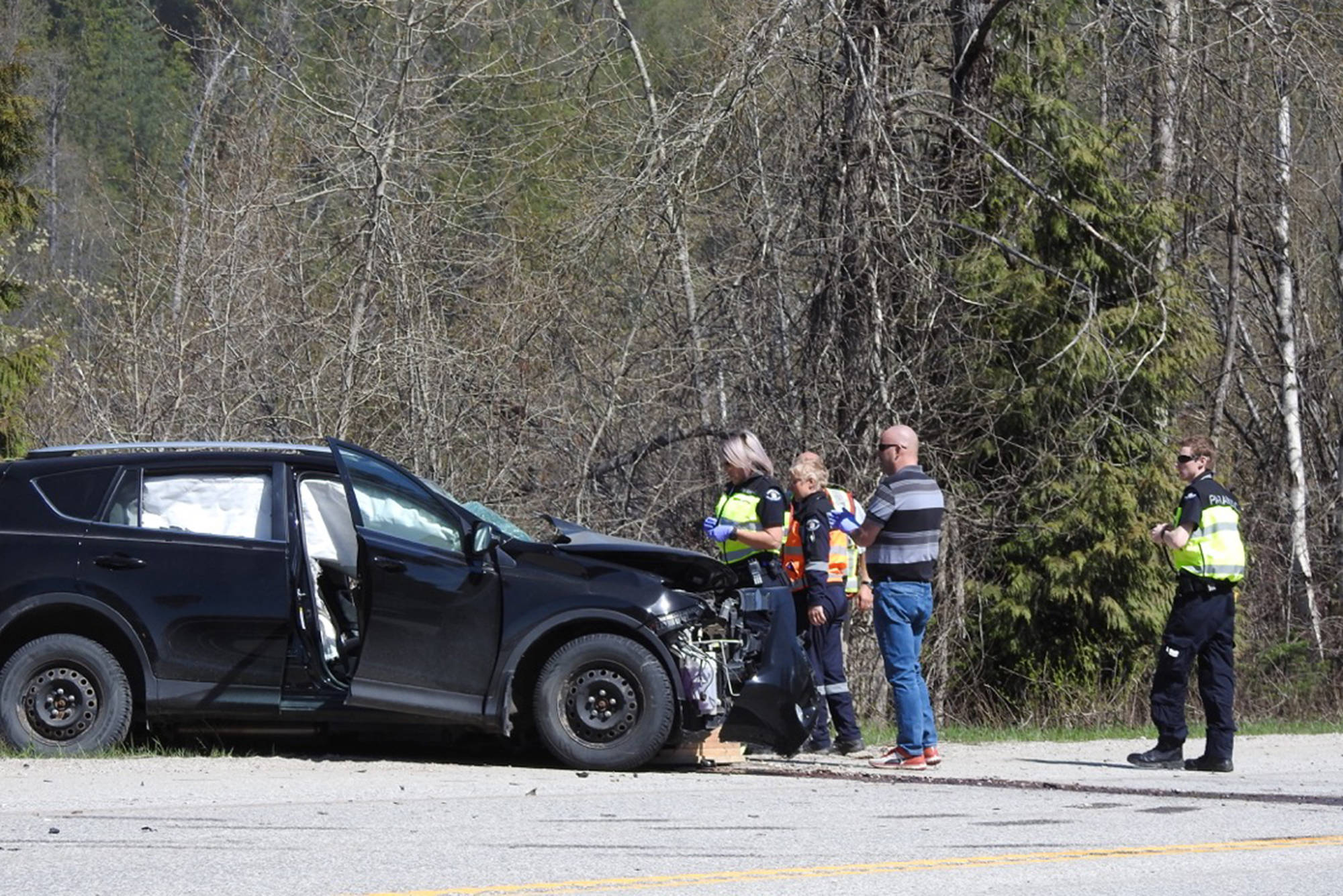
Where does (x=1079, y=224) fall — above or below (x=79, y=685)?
above

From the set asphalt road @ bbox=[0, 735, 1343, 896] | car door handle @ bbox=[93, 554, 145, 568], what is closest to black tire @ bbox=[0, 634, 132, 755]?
asphalt road @ bbox=[0, 735, 1343, 896]

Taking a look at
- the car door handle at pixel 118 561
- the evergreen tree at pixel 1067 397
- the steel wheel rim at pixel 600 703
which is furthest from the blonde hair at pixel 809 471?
the evergreen tree at pixel 1067 397

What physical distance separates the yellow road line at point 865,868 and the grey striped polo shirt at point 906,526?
297 centimetres

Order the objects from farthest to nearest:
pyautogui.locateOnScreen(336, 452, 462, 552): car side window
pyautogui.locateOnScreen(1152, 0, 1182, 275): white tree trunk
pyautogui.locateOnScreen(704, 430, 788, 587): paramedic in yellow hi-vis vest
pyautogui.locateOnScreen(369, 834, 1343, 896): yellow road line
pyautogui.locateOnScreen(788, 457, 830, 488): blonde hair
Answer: pyautogui.locateOnScreen(1152, 0, 1182, 275): white tree trunk
pyautogui.locateOnScreen(788, 457, 830, 488): blonde hair
pyautogui.locateOnScreen(704, 430, 788, 587): paramedic in yellow hi-vis vest
pyautogui.locateOnScreen(336, 452, 462, 552): car side window
pyautogui.locateOnScreen(369, 834, 1343, 896): yellow road line

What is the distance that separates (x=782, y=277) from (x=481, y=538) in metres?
7.83

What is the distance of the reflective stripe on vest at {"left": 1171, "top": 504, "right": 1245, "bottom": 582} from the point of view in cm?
1009

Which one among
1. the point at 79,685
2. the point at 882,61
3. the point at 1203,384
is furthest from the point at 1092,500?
the point at 79,685

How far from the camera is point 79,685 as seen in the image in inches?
385

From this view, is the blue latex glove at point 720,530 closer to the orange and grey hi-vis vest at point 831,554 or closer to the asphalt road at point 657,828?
the orange and grey hi-vis vest at point 831,554

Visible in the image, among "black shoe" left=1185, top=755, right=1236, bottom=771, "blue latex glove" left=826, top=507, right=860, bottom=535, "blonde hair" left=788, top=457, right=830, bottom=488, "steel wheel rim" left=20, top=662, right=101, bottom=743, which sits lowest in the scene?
"black shoe" left=1185, top=755, right=1236, bottom=771

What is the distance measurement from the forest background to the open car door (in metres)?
6.34

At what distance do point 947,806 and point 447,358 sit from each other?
1011 cm

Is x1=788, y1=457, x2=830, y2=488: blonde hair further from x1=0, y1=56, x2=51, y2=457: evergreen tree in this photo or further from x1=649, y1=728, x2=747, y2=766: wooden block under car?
x1=0, y1=56, x2=51, y2=457: evergreen tree

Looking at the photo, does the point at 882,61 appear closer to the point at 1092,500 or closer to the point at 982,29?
the point at 982,29
